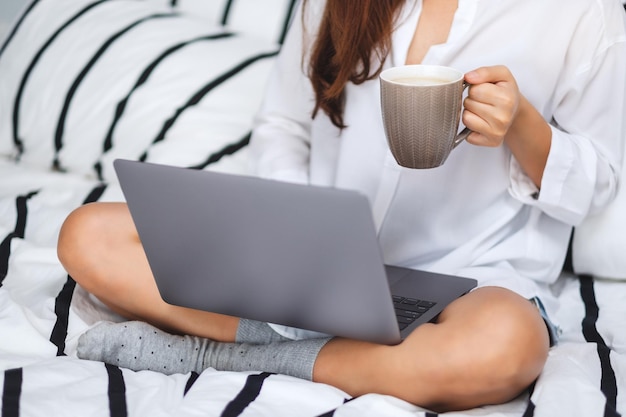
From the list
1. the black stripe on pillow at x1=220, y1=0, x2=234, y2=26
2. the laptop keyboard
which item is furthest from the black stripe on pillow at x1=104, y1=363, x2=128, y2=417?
the black stripe on pillow at x1=220, y1=0, x2=234, y2=26

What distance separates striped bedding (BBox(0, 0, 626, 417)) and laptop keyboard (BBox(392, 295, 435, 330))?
4.4 inches

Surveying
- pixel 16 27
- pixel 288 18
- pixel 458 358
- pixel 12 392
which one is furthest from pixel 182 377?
pixel 16 27

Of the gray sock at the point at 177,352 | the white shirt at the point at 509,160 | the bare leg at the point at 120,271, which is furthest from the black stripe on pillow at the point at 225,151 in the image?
the gray sock at the point at 177,352

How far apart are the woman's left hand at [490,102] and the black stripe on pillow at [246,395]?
1.23 ft

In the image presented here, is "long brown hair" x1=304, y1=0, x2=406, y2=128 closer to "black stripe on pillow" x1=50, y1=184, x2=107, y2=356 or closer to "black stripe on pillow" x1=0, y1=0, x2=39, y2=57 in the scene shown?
"black stripe on pillow" x1=50, y1=184, x2=107, y2=356

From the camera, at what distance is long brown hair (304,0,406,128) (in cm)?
116

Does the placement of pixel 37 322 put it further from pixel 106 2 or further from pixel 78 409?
pixel 106 2

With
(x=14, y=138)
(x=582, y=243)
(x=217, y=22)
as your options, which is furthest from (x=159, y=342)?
(x=217, y=22)

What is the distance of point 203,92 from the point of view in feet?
5.30

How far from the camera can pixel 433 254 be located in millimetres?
1222

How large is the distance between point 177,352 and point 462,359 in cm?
36

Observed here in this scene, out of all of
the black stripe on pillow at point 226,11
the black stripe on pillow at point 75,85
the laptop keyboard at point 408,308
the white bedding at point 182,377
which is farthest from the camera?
the black stripe on pillow at point 226,11

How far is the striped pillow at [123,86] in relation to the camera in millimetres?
1589

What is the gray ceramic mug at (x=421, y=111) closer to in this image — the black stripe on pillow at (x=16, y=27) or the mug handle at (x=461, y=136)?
the mug handle at (x=461, y=136)
